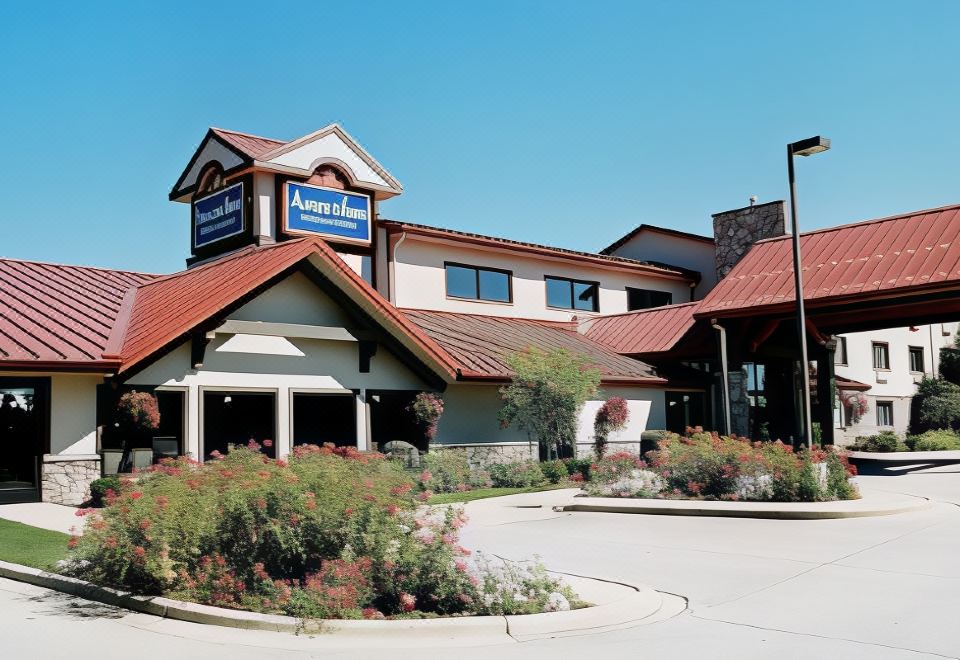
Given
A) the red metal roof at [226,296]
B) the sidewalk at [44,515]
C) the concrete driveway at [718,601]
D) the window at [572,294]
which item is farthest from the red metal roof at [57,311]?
the window at [572,294]

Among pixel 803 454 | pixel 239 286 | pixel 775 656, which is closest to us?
pixel 775 656

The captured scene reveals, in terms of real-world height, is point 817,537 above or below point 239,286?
below

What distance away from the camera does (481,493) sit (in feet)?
65.4

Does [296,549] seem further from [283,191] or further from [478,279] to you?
[478,279]

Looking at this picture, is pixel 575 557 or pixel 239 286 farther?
pixel 239 286

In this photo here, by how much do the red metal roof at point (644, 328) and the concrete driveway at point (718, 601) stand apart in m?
15.3

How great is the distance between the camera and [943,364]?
44875mm

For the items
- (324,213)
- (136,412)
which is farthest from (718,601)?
(324,213)

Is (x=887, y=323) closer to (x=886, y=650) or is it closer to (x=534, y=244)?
(x=534, y=244)

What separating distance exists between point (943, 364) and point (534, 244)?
2576 centimetres

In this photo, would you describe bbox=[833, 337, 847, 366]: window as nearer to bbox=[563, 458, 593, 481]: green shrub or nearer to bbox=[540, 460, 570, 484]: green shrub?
bbox=[563, 458, 593, 481]: green shrub

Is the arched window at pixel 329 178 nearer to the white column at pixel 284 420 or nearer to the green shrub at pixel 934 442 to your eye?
the white column at pixel 284 420

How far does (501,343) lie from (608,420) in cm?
386

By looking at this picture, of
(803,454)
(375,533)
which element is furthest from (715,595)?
(803,454)
